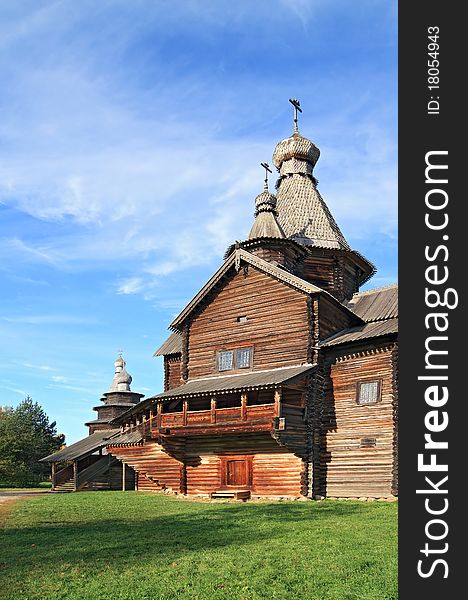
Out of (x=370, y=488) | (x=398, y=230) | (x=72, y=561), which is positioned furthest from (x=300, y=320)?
(x=398, y=230)

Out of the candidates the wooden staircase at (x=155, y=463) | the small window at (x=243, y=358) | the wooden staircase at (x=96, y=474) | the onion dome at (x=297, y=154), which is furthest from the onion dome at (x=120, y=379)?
the small window at (x=243, y=358)

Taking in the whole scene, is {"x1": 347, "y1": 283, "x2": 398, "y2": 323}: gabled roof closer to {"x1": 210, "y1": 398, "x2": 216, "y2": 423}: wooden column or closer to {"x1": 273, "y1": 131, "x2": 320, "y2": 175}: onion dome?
{"x1": 210, "y1": 398, "x2": 216, "y2": 423}: wooden column

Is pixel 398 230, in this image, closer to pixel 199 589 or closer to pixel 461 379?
pixel 461 379

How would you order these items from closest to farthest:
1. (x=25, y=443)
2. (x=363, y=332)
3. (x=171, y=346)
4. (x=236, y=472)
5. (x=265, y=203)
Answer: (x=363, y=332) → (x=236, y=472) → (x=265, y=203) → (x=171, y=346) → (x=25, y=443)

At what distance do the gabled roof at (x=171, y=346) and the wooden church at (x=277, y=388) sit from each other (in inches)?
157

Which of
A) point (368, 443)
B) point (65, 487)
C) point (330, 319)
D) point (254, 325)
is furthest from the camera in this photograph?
point (65, 487)

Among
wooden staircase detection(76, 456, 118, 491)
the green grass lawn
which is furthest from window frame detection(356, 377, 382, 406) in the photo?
wooden staircase detection(76, 456, 118, 491)

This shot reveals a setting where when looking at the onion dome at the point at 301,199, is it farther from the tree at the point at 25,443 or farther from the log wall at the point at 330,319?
the tree at the point at 25,443

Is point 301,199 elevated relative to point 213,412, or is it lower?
elevated

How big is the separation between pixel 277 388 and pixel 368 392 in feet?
13.7

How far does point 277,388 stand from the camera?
2594 cm

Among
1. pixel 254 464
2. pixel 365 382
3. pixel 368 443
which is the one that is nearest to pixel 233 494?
pixel 254 464

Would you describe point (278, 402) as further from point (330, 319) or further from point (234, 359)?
point (330, 319)

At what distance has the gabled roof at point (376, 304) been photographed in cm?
3038
